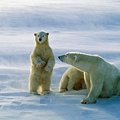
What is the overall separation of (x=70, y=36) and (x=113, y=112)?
22.7ft

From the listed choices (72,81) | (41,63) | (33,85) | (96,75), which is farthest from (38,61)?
(96,75)

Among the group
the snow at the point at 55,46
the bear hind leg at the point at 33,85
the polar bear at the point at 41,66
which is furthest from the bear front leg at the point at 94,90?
the bear hind leg at the point at 33,85

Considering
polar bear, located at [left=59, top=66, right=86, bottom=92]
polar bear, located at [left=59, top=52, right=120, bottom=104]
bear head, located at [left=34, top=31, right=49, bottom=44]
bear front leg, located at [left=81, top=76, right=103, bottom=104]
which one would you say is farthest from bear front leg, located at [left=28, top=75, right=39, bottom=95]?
bear front leg, located at [left=81, top=76, right=103, bottom=104]

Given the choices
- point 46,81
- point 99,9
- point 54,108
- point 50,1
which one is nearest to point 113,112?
point 54,108

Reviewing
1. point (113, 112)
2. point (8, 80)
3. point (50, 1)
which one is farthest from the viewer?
point (50, 1)

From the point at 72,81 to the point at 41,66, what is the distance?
580 millimetres

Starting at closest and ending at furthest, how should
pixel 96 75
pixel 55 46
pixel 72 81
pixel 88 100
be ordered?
pixel 88 100 → pixel 96 75 → pixel 72 81 → pixel 55 46

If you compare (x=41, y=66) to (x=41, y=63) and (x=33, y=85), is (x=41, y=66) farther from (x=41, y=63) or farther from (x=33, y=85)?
(x=33, y=85)

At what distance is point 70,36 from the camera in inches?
445

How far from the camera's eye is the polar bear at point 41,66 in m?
5.66

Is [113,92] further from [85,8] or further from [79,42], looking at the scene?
[85,8]

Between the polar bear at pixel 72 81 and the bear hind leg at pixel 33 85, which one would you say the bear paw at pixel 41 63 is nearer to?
the bear hind leg at pixel 33 85

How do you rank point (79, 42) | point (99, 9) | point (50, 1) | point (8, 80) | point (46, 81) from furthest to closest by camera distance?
point (50, 1)
point (99, 9)
point (79, 42)
point (8, 80)
point (46, 81)

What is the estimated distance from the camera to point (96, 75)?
5.05 metres
